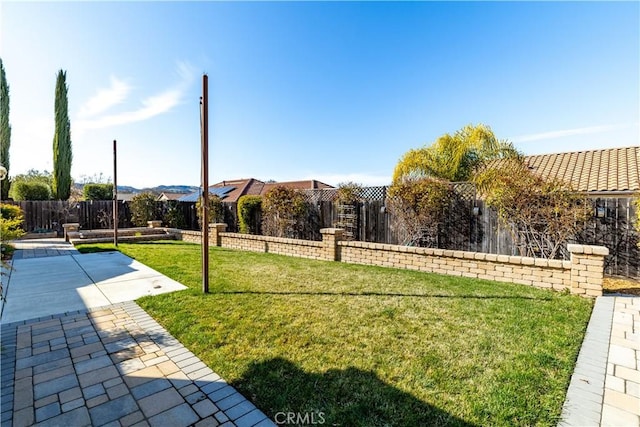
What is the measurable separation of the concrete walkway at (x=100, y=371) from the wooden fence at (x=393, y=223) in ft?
21.3

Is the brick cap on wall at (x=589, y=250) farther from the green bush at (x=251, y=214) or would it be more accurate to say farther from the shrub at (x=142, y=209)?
the shrub at (x=142, y=209)

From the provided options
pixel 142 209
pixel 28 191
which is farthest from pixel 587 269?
pixel 28 191

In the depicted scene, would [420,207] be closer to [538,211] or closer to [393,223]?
[393,223]

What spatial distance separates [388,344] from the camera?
3.07 meters

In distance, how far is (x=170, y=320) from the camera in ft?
12.3

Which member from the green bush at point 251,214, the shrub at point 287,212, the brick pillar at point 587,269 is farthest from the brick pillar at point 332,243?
the green bush at point 251,214

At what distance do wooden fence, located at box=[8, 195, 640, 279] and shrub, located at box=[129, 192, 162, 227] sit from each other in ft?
1.69

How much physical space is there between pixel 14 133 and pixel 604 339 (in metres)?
24.6

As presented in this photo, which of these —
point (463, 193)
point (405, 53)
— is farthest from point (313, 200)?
point (405, 53)

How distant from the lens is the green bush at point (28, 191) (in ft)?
53.9

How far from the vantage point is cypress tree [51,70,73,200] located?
1775 centimetres

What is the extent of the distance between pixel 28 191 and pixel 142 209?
312 inches

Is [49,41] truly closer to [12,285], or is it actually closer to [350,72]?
[12,285]

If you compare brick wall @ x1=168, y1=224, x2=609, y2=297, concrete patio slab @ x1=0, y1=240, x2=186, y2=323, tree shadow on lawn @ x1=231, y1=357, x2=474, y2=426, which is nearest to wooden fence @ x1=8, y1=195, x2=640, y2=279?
brick wall @ x1=168, y1=224, x2=609, y2=297
